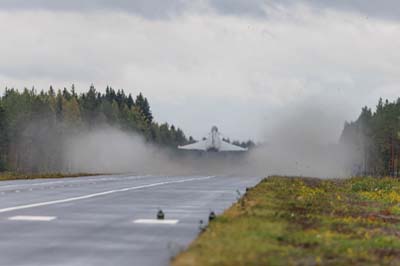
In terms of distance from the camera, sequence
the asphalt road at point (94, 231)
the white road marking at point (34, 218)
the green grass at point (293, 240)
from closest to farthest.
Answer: the green grass at point (293, 240) → the asphalt road at point (94, 231) → the white road marking at point (34, 218)

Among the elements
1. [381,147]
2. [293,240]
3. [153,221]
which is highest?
[381,147]

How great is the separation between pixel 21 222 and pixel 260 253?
9.24m

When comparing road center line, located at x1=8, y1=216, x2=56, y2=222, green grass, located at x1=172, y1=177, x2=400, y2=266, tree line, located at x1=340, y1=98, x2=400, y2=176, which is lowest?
green grass, located at x1=172, y1=177, x2=400, y2=266

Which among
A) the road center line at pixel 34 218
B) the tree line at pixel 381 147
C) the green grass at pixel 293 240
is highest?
the tree line at pixel 381 147

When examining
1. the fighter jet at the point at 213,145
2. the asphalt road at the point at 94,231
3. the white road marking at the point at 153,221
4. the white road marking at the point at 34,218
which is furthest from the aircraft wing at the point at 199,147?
the white road marking at the point at 153,221

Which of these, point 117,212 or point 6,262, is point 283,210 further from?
point 6,262

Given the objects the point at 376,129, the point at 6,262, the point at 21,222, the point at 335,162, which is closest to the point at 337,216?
the point at 21,222

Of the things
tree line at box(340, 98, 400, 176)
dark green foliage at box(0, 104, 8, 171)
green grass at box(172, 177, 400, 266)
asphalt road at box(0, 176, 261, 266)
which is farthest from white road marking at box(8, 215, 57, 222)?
dark green foliage at box(0, 104, 8, 171)

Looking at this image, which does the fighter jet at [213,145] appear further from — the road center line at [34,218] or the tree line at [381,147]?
the road center line at [34,218]

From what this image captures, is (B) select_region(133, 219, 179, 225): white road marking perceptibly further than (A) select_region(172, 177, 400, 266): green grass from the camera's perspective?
Yes

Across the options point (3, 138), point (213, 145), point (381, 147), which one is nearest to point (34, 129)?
point (3, 138)

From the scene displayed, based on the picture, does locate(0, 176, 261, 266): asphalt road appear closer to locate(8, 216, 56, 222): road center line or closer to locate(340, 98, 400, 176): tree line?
locate(8, 216, 56, 222): road center line

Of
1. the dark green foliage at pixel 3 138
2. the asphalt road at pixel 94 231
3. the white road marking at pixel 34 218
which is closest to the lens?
the asphalt road at pixel 94 231

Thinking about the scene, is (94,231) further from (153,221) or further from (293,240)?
(293,240)
